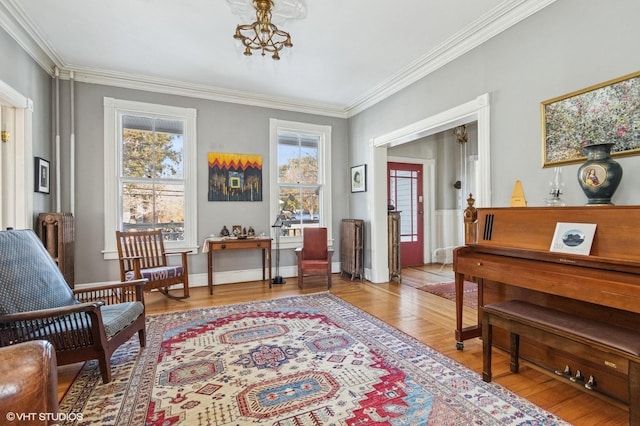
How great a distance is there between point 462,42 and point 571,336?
283cm

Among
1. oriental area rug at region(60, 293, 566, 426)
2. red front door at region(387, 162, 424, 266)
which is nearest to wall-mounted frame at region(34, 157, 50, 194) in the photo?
oriental area rug at region(60, 293, 566, 426)

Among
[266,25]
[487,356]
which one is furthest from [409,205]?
[266,25]

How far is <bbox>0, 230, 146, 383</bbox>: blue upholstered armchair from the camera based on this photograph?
177 cm

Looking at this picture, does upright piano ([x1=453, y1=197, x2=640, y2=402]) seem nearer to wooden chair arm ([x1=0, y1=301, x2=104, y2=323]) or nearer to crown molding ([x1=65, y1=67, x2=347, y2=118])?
wooden chair arm ([x1=0, y1=301, x2=104, y2=323])

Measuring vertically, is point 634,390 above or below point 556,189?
below

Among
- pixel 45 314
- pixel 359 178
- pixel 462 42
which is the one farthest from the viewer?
pixel 359 178

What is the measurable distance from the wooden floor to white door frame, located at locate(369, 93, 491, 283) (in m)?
0.48

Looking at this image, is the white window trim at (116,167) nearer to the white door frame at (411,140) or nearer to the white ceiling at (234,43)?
the white ceiling at (234,43)

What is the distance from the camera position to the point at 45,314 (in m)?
1.75

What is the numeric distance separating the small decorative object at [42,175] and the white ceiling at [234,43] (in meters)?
1.11

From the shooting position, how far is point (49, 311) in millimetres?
1771

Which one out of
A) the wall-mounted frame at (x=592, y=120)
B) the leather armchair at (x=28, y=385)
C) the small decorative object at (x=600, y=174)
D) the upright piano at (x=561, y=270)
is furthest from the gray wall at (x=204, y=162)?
the small decorative object at (x=600, y=174)

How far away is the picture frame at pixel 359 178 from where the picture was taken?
4.91 meters

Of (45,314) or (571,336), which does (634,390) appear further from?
(45,314)
